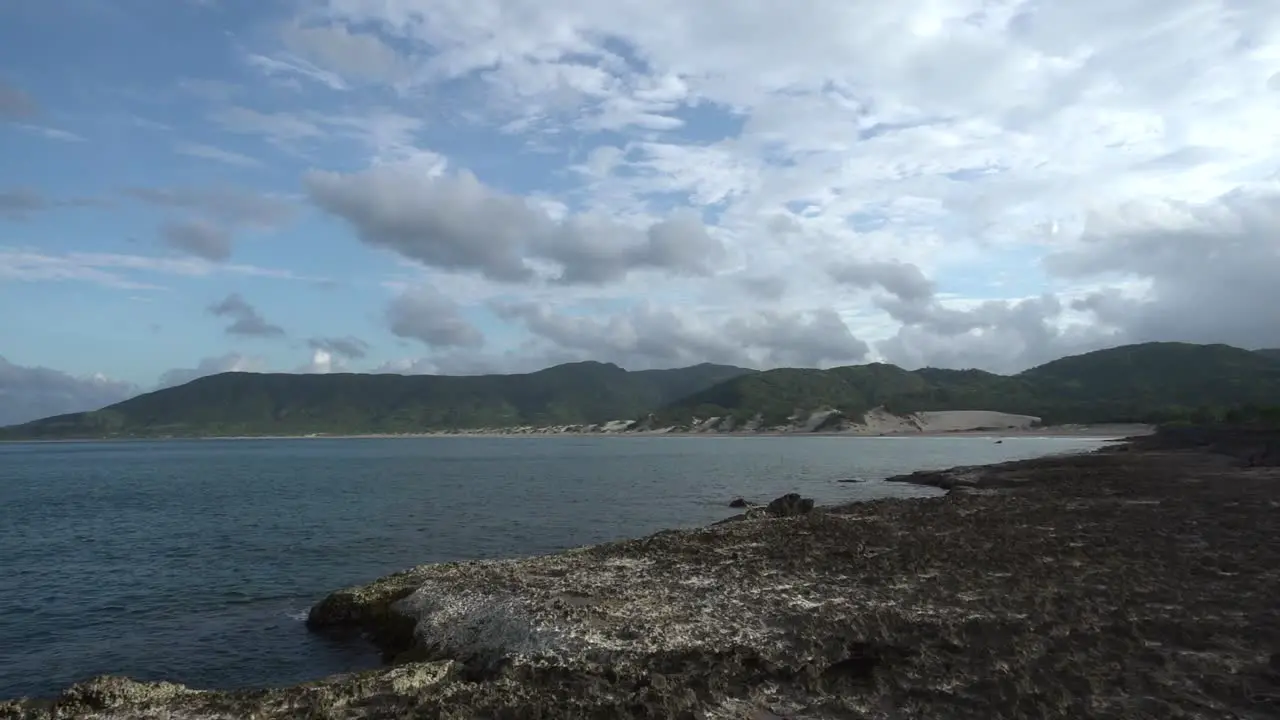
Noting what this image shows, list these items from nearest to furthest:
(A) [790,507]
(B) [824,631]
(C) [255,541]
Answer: (B) [824,631]
(A) [790,507]
(C) [255,541]

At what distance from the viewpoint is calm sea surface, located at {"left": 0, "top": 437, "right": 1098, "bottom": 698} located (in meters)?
25.1

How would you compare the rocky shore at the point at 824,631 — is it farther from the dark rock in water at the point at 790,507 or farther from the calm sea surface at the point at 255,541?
the dark rock in water at the point at 790,507

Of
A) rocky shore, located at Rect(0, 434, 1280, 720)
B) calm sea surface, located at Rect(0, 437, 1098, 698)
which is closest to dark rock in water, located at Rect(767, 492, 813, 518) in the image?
calm sea surface, located at Rect(0, 437, 1098, 698)

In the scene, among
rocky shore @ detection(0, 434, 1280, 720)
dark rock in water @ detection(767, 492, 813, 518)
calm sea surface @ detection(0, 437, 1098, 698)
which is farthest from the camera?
dark rock in water @ detection(767, 492, 813, 518)

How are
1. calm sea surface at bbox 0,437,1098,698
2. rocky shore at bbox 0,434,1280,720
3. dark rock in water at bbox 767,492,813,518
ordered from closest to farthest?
rocky shore at bbox 0,434,1280,720, calm sea surface at bbox 0,437,1098,698, dark rock in water at bbox 767,492,813,518

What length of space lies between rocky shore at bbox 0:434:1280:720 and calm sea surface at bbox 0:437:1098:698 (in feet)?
13.8

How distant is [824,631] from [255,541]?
4111 centimetres

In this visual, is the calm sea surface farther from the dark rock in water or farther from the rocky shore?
the dark rock in water

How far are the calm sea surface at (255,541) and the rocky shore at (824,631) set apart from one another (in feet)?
13.8

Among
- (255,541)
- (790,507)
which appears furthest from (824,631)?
(255,541)

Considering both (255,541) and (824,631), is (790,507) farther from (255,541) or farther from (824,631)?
(255,541)

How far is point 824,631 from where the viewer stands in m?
20.2

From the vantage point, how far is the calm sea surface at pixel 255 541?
82.3ft

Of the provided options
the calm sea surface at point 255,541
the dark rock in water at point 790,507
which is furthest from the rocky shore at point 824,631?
the dark rock in water at point 790,507
